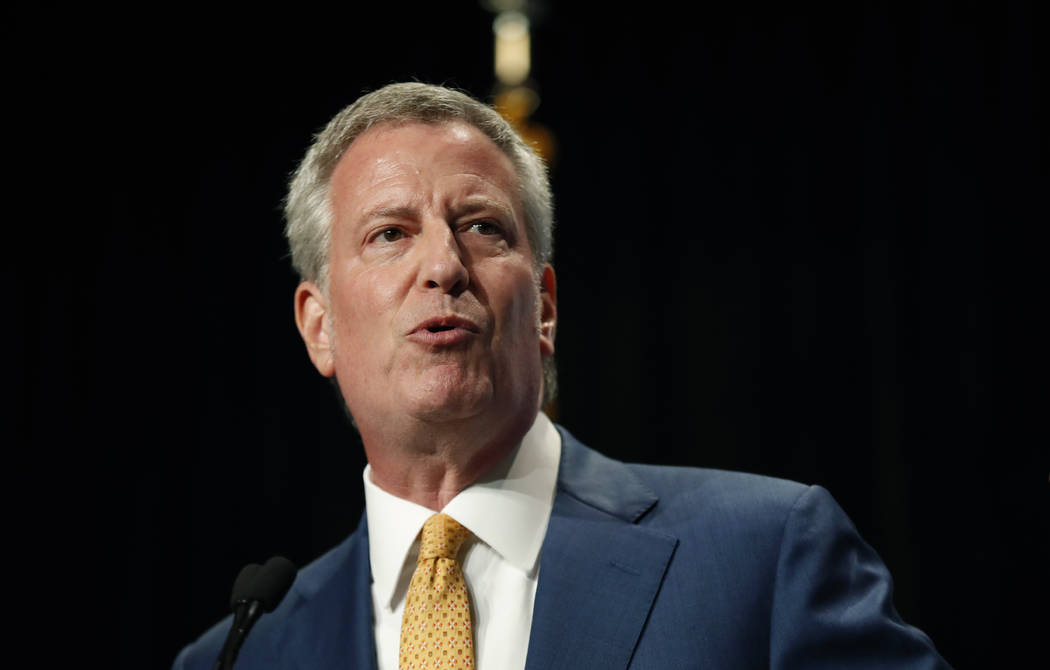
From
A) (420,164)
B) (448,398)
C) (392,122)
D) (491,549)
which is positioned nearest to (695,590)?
(491,549)

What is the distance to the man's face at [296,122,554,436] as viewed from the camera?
63.8 inches

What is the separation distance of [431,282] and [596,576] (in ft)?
1.69

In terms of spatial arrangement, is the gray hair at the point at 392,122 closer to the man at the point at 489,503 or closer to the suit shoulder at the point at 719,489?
the man at the point at 489,503

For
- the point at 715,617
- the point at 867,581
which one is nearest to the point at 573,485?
the point at 715,617

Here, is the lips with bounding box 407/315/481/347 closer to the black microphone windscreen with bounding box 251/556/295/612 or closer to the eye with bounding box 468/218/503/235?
the eye with bounding box 468/218/503/235

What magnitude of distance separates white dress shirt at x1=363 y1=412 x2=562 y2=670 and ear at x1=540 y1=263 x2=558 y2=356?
0.16 meters

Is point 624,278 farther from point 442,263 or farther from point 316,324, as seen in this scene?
point 442,263

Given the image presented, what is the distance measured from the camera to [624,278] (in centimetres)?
385

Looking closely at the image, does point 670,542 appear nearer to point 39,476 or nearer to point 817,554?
point 817,554

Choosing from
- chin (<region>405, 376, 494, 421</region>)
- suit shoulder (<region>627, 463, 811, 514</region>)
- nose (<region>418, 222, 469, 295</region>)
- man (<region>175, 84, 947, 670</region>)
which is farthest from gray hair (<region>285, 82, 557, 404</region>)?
suit shoulder (<region>627, 463, 811, 514</region>)

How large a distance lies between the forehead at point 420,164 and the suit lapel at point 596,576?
0.53 meters

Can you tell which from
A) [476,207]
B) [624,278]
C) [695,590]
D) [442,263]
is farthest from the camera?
[624,278]

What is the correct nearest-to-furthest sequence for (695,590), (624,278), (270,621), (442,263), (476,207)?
1. (695,590)
2. (442,263)
3. (476,207)
4. (270,621)
5. (624,278)

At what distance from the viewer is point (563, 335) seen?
389cm
